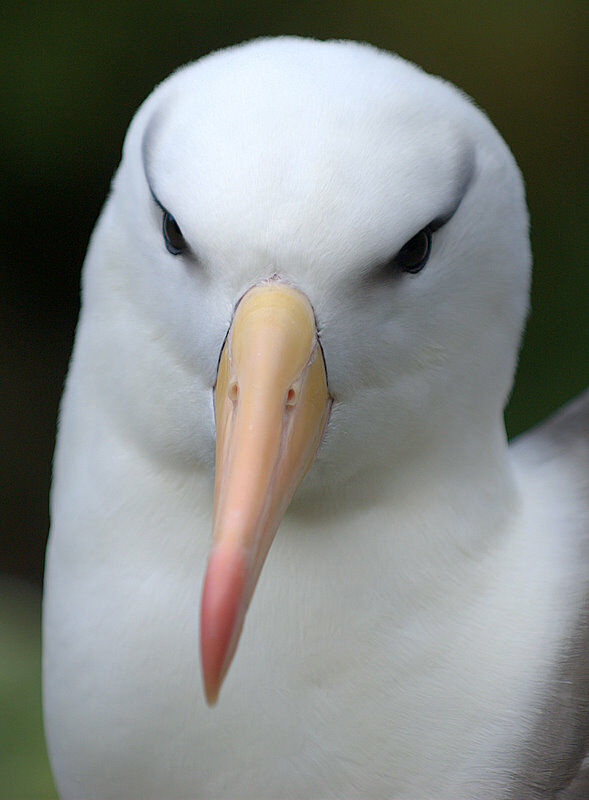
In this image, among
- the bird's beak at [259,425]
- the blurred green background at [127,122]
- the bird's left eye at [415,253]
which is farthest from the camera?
the blurred green background at [127,122]

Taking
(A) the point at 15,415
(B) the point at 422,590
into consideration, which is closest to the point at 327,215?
(B) the point at 422,590

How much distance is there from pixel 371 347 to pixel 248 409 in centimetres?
17

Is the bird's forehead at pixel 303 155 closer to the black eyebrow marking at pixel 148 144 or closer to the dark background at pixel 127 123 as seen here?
the black eyebrow marking at pixel 148 144

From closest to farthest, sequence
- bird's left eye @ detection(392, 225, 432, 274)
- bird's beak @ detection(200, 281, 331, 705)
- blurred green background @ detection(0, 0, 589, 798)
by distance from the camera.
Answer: bird's beak @ detection(200, 281, 331, 705) < bird's left eye @ detection(392, 225, 432, 274) < blurred green background @ detection(0, 0, 589, 798)

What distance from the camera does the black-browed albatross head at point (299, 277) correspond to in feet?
3.78

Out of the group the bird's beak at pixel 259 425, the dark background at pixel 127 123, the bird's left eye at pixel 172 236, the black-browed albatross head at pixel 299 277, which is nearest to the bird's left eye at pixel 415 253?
the black-browed albatross head at pixel 299 277

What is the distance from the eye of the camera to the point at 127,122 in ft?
11.5

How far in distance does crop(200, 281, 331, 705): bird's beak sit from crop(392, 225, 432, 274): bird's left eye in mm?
123

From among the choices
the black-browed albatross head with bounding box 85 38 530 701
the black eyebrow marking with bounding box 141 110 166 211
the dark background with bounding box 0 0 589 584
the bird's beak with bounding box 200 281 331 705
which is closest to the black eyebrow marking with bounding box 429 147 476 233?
the black-browed albatross head with bounding box 85 38 530 701

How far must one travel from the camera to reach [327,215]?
3.79 feet

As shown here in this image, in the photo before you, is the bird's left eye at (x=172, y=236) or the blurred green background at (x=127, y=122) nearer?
the bird's left eye at (x=172, y=236)

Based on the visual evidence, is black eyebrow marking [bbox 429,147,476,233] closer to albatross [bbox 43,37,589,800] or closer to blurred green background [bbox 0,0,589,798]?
albatross [bbox 43,37,589,800]

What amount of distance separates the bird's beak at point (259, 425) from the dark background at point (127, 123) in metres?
2.24

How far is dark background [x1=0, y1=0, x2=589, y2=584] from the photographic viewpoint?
341 cm
